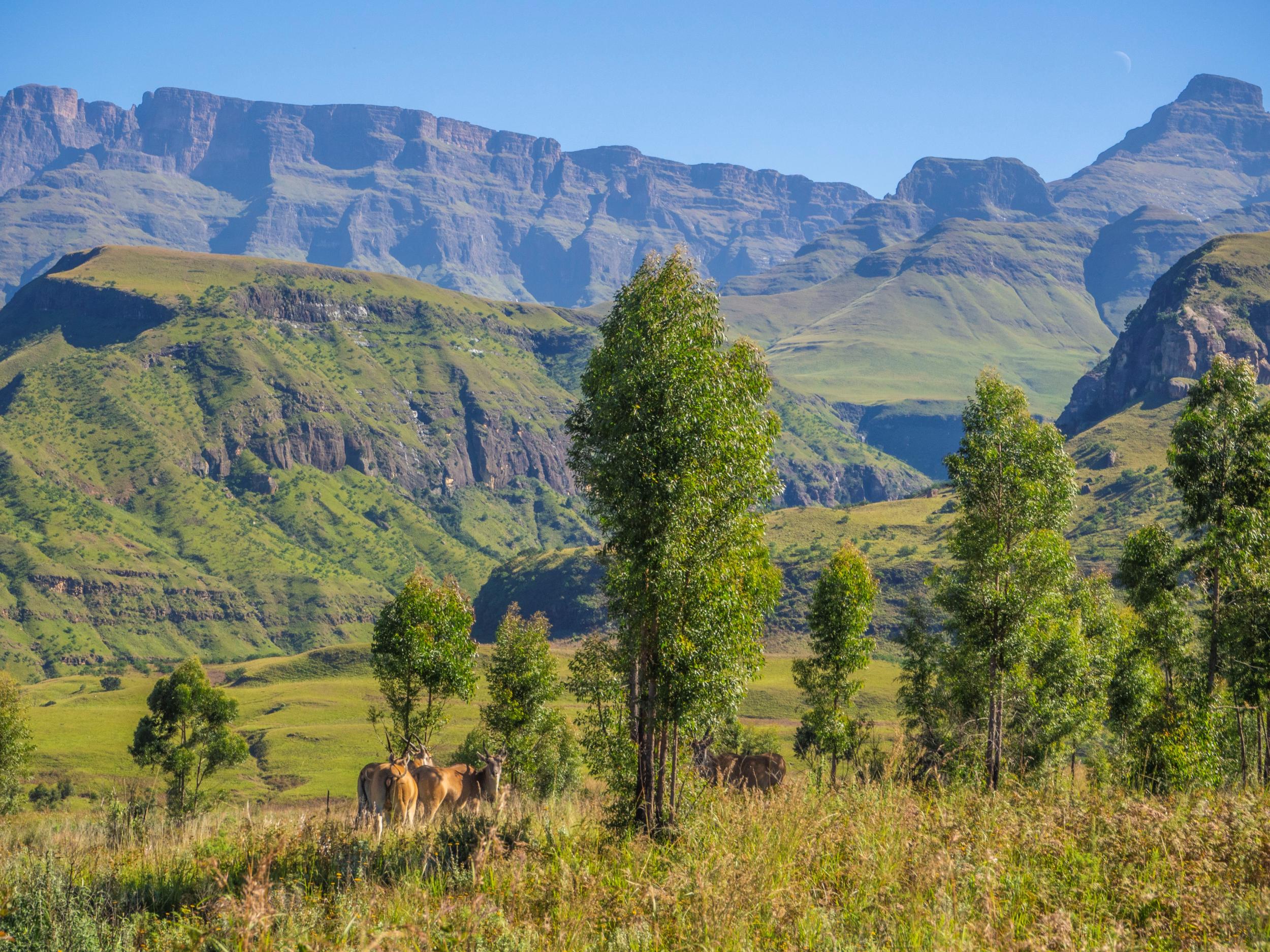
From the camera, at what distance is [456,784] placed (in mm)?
24438

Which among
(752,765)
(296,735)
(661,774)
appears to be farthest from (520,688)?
(296,735)

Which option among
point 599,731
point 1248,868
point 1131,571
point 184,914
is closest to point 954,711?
point 1131,571

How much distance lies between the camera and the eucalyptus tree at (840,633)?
5003 centimetres

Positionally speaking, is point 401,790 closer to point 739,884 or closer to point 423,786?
point 423,786

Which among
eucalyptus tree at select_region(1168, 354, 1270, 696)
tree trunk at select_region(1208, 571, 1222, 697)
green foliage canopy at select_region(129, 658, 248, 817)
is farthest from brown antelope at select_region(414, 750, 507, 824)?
green foliage canopy at select_region(129, 658, 248, 817)

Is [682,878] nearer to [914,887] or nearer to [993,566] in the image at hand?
[914,887]

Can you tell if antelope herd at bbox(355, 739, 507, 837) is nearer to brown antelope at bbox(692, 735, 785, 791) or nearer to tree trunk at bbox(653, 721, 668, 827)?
tree trunk at bbox(653, 721, 668, 827)

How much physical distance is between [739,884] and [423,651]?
1369 inches

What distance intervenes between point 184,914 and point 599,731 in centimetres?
2158

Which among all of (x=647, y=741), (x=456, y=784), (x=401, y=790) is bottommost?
(x=456, y=784)

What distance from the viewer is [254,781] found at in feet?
478

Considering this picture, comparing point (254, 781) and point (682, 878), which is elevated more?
point (682, 878)

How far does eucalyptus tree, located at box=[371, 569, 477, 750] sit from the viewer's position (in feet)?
134

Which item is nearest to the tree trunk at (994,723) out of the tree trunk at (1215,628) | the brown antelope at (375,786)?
the tree trunk at (1215,628)
